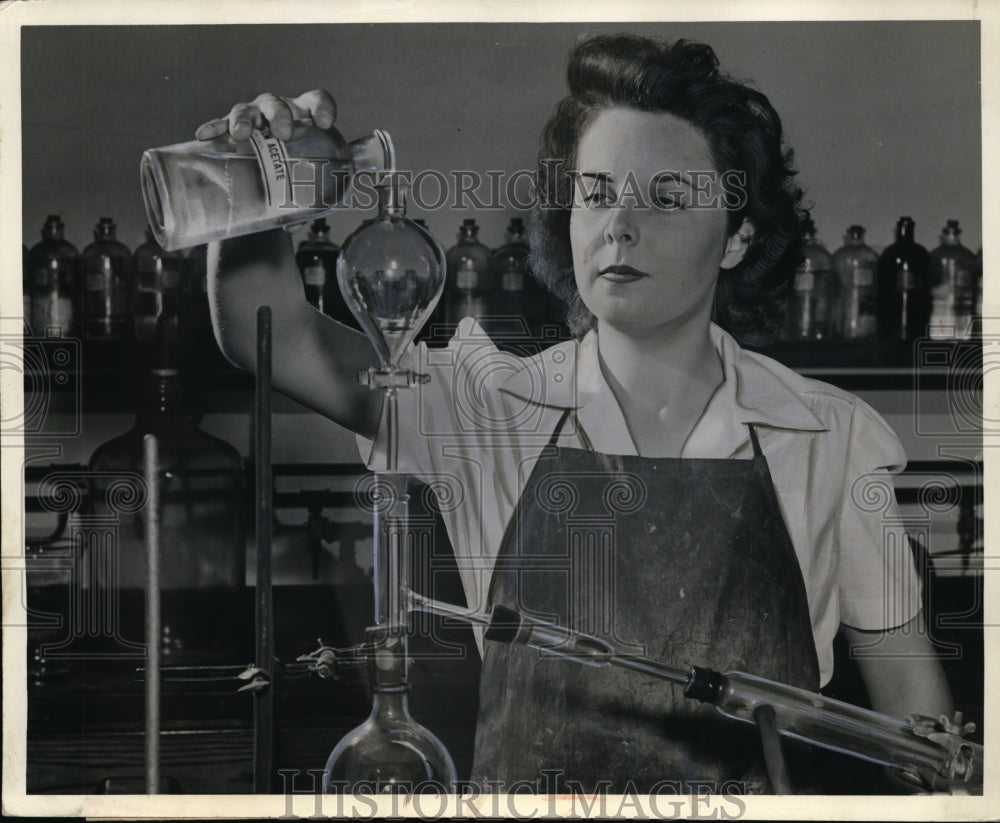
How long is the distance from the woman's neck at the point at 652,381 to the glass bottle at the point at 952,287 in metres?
0.40

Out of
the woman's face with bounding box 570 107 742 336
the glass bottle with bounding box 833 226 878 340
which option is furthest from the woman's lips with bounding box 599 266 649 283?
the glass bottle with bounding box 833 226 878 340

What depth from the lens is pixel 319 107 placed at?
6.65 feet

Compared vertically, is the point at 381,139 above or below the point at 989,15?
below

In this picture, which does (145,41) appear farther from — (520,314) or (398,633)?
(398,633)

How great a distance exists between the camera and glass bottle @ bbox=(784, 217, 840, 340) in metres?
2.04

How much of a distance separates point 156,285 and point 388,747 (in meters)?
0.84

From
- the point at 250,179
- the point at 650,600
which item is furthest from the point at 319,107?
the point at 650,600

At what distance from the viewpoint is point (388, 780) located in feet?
6.63

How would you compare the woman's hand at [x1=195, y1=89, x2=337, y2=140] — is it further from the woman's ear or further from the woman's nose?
the woman's ear

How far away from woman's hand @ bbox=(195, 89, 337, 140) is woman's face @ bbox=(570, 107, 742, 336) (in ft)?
1.40

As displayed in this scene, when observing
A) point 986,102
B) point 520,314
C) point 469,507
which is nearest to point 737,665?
point 469,507

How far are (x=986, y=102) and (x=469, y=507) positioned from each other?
1.09 m

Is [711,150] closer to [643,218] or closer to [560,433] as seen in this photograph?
[643,218]
